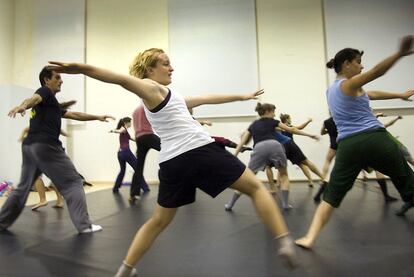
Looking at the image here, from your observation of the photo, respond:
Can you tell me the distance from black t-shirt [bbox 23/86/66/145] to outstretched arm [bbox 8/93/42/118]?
0.17 meters

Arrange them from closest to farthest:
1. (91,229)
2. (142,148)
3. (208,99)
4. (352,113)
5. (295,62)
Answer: (208,99) < (352,113) < (91,229) < (142,148) < (295,62)

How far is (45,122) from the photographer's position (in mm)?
2885

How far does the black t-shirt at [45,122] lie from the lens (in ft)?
9.39

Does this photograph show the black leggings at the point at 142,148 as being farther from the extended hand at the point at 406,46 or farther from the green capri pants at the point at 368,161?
the extended hand at the point at 406,46

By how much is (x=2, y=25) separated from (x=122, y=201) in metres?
6.41

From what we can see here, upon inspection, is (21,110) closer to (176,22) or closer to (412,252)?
(412,252)

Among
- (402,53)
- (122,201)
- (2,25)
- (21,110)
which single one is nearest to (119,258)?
(21,110)

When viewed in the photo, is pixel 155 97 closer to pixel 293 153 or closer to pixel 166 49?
pixel 293 153

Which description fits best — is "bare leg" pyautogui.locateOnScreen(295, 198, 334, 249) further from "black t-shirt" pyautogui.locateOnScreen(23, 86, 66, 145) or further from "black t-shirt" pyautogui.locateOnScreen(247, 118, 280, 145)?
"black t-shirt" pyautogui.locateOnScreen(23, 86, 66, 145)

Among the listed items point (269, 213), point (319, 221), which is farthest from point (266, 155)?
point (269, 213)

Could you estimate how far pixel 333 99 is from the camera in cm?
221

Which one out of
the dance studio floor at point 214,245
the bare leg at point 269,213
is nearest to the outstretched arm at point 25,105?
the dance studio floor at point 214,245

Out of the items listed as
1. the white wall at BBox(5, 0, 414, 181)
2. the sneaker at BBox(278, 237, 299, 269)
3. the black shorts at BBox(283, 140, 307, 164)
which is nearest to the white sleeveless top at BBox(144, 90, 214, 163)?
the sneaker at BBox(278, 237, 299, 269)

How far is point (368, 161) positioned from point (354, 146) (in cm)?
13
